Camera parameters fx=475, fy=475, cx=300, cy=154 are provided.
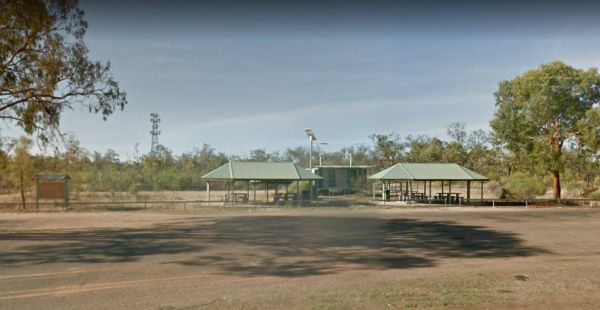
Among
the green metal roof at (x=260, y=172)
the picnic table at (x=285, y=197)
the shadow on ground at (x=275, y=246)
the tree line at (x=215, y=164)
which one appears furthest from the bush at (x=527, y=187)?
the shadow on ground at (x=275, y=246)

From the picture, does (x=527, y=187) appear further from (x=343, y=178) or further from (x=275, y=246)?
(x=275, y=246)

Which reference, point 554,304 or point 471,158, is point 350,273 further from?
point 471,158

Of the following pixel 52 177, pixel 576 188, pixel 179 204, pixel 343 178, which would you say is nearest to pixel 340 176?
pixel 343 178

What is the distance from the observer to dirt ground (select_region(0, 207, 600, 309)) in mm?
7914

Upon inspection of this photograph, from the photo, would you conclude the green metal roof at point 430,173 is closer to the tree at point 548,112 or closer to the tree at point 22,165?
the tree at point 548,112

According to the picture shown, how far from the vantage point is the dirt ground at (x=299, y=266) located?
7.91 metres

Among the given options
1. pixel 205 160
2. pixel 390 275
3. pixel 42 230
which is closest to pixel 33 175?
pixel 42 230

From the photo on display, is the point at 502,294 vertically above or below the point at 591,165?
below

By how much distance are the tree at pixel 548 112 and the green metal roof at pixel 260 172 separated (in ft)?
54.0

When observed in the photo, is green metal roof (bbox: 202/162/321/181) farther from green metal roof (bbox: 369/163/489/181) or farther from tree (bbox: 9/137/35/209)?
tree (bbox: 9/137/35/209)

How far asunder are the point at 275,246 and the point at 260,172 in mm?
21381

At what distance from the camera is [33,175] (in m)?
32.2

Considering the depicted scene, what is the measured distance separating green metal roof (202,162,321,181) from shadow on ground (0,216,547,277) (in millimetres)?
13609

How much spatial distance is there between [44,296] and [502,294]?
8.00m
